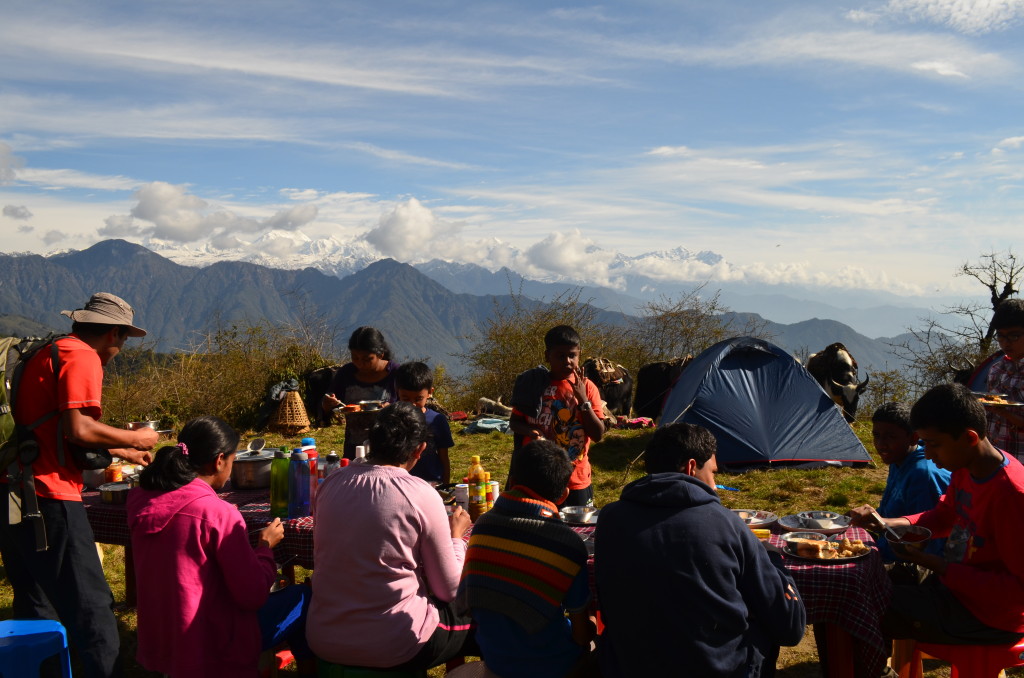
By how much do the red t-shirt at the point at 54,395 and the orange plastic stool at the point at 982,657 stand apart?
12.3 ft

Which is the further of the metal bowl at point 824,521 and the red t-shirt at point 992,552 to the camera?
the metal bowl at point 824,521

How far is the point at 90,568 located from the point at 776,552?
116 inches

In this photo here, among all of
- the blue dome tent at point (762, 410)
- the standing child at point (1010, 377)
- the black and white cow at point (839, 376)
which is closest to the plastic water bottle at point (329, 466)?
the standing child at point (1010, 377)

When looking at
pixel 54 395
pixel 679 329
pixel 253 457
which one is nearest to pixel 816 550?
pixel 253 457

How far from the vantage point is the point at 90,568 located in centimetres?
348

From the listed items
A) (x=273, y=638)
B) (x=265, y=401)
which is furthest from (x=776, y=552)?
(x=265, y=401)

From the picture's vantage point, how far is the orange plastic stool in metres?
3.11

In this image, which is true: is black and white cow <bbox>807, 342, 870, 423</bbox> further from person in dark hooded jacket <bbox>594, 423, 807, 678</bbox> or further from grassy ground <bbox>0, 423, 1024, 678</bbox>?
person in dark hooded jacket <bbox>594, 423, 807, 678</bbox>

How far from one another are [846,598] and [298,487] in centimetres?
250

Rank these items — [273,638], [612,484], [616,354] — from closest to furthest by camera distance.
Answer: [273,638] → [612,484] → [616,354]

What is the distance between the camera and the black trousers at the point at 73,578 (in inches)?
135

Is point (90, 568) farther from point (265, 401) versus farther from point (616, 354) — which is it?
point (616, 354)

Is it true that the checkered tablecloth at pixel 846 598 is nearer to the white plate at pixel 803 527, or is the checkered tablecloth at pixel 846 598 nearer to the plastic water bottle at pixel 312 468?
the white plate at pixel 803 527

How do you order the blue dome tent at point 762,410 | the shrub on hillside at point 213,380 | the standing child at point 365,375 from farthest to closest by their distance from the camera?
1. the shrub on hillside at point 213,380
2. the blue dome tent at point 762,410
3. the standing child at point 365,375
